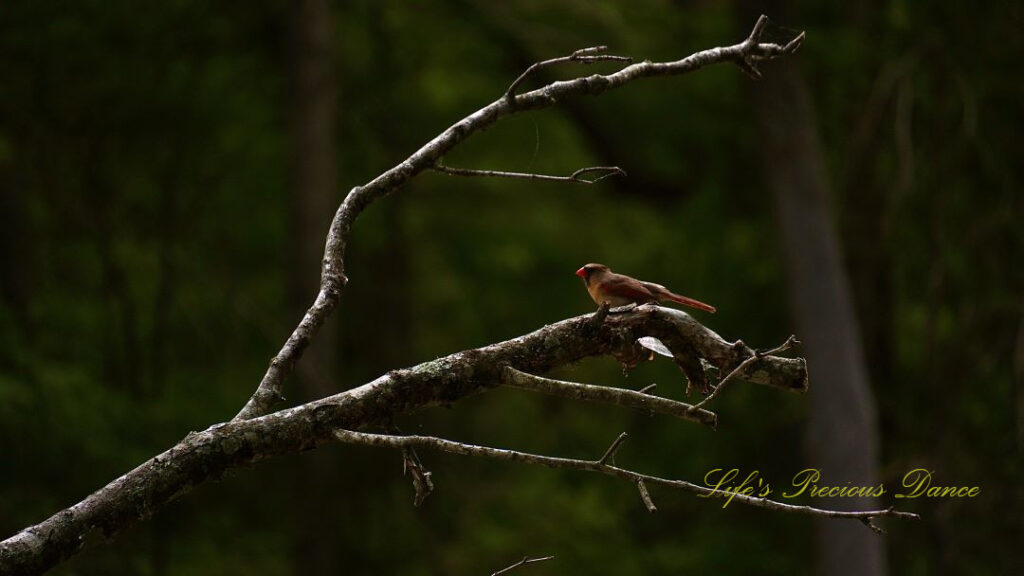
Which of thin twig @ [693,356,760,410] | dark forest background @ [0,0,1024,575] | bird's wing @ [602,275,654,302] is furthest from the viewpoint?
dark forest background @ [0,0,1024,575]

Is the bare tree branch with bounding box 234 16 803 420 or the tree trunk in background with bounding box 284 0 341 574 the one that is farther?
the tree trunk in background with bounding box 284 0 341 574

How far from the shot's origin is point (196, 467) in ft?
8.11

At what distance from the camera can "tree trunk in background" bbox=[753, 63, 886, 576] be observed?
8.54 meters

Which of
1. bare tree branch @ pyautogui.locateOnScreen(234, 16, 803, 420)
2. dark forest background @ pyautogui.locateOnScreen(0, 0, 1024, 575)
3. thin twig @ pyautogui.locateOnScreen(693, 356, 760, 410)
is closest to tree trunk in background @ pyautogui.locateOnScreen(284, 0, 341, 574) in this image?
dark forest background @ pyautogui.locateOnScreen(0, 0, 1024, 575)

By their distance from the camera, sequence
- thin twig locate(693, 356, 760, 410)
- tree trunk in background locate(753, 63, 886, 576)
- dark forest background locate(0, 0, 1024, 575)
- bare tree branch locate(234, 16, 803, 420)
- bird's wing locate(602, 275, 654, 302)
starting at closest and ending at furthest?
thin twig locate(693, 356, 760, 410), bare tree branch locate(234, 16, 803, 420), bird's wing locate(602, 275, 654, 302), dark forest background locate(0, 0, 1024, 575), tree trunk in background locate(753, 63, 886, 576)

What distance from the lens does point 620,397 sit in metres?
2.46

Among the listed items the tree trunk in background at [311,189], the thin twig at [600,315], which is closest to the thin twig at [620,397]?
the thin twig at [600,315]

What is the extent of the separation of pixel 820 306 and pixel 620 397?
21.9ft

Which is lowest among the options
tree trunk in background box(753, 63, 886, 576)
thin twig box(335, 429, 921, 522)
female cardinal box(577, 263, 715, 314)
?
tree trunk in background box(753, 63, 886, 576)

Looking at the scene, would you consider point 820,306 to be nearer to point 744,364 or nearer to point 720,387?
point 744,364

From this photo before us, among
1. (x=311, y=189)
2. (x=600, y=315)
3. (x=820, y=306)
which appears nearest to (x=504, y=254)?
(x=311, y=189)

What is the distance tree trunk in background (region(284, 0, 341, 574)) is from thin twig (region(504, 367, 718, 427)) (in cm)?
627

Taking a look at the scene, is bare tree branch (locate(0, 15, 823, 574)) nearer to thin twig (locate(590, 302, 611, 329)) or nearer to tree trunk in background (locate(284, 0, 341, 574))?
thin twig (locate(590, 302, 611, 329))

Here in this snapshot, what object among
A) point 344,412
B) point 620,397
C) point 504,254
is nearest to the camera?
point 620,397
